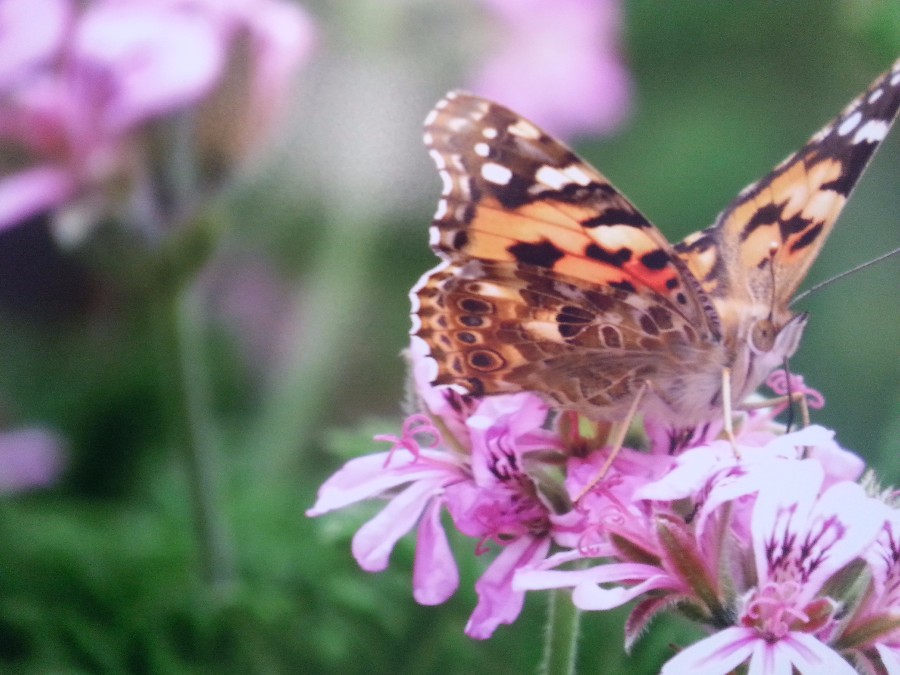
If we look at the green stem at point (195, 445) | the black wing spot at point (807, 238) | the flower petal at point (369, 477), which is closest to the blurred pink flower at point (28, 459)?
the green stem at point (195, 445)

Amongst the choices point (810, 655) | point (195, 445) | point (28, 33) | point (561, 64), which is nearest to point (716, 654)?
point (810, 655)

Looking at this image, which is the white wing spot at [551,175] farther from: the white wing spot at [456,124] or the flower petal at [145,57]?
the flower petal at [145,57]

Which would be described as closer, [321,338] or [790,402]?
[790,402]

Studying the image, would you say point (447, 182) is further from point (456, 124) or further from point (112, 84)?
point (112, 84)

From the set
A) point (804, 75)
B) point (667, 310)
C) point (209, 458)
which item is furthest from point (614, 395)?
point (804, 75)

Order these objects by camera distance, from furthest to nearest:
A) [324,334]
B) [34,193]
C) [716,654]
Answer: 1. [324,334]
2. [34,193]
3. [716,654]

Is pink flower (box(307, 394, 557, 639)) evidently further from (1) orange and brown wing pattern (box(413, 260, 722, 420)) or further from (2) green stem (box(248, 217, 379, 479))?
(2) green stem (box(248, 217, 379, 479))

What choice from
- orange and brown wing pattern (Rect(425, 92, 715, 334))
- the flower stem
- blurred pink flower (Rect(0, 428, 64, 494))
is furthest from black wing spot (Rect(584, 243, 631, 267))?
blurred pink flower (Rect(0, 428, 64, 494))

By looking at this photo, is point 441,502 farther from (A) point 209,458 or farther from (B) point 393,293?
(B) point 393,293
